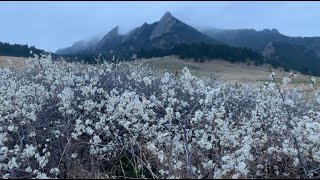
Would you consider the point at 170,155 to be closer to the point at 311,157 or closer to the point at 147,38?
the point at 311,157

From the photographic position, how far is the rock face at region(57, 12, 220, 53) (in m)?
90.4

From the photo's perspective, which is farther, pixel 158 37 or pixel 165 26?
pixel 165 26

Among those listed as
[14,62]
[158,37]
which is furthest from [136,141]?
[158,37]

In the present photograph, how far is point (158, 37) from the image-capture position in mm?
93938

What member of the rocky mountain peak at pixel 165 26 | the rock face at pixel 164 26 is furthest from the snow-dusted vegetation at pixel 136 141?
the rocky mountain peak at pixel 165 26

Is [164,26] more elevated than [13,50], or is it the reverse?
[164,26]

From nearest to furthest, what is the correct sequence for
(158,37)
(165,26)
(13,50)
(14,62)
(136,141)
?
(136,141)
(14,62)
(13,50)
(158,37)
(165,26)

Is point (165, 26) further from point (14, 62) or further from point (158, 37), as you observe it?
point (14, 62)

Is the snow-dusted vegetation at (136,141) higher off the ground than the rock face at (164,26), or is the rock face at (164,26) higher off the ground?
the rock face at (164,26)

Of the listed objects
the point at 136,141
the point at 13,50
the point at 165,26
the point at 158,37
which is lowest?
the point at 13,50

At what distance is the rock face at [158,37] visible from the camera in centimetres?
9044

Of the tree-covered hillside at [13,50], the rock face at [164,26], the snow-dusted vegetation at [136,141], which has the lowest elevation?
the tree-covered hillside at [13,50]

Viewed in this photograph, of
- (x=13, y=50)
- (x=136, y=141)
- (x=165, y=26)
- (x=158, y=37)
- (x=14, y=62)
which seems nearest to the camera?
(x=136, y=141)

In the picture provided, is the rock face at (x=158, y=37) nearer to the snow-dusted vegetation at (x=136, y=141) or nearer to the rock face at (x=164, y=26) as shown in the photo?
the rock face at (x=164, y=26)
